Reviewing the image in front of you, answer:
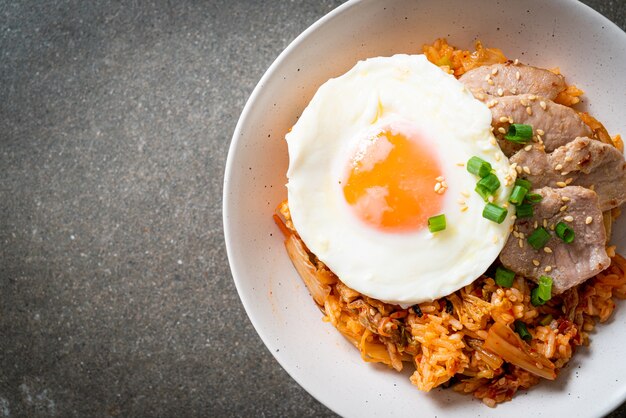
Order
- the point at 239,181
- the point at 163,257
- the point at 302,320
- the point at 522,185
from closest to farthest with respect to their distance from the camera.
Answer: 1. the point at 522,185
2. the point at 239,181
3. the point at 302,320
4. the point at 163,257

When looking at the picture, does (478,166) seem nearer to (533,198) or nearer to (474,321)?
(533,198)

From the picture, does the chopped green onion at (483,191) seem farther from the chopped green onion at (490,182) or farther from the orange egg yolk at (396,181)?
the orange egg yolk at (396,181)

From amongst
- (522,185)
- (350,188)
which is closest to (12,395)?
(350,188)

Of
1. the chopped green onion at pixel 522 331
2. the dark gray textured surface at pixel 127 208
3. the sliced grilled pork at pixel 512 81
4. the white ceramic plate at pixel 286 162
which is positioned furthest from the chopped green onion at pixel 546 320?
the dark gray textured surface at pixel 127 208

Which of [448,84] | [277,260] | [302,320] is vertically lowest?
[302,320]

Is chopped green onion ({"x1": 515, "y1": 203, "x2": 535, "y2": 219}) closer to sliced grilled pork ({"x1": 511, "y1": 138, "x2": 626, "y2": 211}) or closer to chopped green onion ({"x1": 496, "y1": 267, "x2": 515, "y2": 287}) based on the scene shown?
sliced grilled pork ({"x1": 511, "y1": 138, "x2": 626, "y2": 211})

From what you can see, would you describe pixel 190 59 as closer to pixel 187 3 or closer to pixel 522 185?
pixel 187 3

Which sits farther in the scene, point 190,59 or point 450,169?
point 190,59

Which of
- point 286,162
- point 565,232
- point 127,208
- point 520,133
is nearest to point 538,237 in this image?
point 565,232
